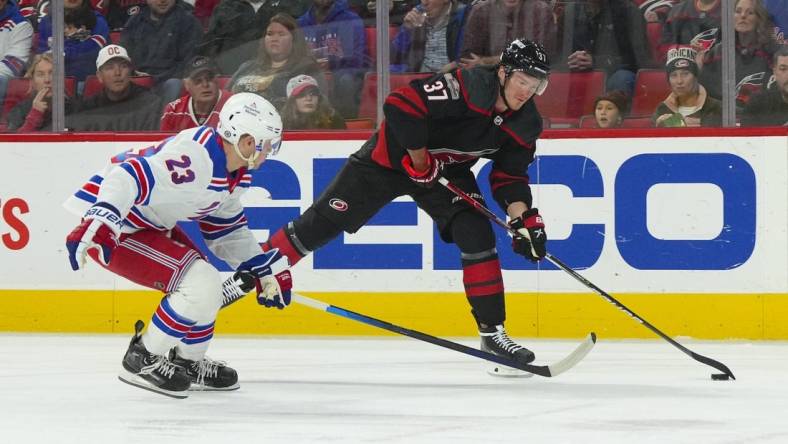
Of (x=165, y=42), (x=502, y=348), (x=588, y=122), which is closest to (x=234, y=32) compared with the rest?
(x=165, y=42)

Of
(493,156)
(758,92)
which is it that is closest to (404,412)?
(493,156)

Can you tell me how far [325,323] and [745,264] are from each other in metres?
1.82

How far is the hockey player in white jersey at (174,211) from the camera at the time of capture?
3.84 meters

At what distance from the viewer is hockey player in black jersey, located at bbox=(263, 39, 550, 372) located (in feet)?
15.0

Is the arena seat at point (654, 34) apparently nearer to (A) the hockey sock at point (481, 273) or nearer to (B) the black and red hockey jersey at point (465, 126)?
(B) the black and red hockey jersey at point (465, 126)

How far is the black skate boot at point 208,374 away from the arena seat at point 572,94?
7.54 feet

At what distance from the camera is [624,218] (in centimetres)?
582

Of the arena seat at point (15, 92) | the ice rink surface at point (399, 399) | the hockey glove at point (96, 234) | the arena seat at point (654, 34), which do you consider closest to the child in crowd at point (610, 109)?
the arena seat at point (654, 34)

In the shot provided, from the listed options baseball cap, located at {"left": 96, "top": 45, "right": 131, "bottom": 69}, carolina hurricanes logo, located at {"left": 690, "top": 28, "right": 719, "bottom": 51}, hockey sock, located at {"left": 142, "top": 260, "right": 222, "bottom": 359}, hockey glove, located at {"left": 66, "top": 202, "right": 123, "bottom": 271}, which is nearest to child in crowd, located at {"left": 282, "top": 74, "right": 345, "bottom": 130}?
baseball cap, located at {"left": 96, "top": 45, "right": 131, "bottom": 69}

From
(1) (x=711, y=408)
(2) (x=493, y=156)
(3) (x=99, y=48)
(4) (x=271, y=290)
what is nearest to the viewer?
(1) (x=711, y=408)

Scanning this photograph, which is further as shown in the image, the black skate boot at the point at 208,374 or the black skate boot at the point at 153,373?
the black skate boot at the point at 208,374

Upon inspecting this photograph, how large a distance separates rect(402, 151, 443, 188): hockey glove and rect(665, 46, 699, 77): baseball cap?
A: 62.4 inches

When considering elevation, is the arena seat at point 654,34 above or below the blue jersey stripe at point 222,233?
above

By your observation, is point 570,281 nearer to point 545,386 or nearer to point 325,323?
point 325,323
